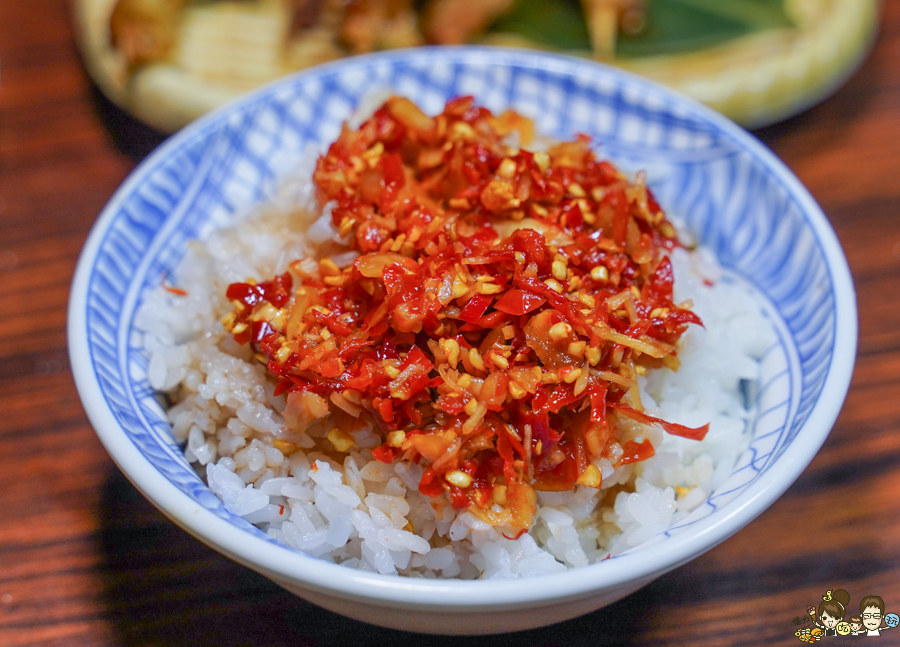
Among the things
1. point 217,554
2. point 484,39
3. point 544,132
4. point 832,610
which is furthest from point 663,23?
point 217,554

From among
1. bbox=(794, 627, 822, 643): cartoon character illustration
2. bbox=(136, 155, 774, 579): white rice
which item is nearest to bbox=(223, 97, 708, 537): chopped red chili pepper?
bbox=(136, 155, 774, 579): white rice

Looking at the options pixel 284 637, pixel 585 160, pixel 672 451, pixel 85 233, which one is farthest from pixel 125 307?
pixel 672 451

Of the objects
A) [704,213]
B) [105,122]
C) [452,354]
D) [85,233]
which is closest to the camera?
[452,354]

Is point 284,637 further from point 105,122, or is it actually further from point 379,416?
point 105,122

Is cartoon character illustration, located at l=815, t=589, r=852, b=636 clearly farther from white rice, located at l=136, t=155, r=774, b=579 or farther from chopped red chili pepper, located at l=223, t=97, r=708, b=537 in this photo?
chopped red chili pepper, located at l=223, t=97, r=708, b=537

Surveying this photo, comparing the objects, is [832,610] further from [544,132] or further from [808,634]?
[544,132]

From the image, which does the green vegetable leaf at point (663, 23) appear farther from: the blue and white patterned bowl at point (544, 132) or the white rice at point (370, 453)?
the white rice at point (370, 453)
